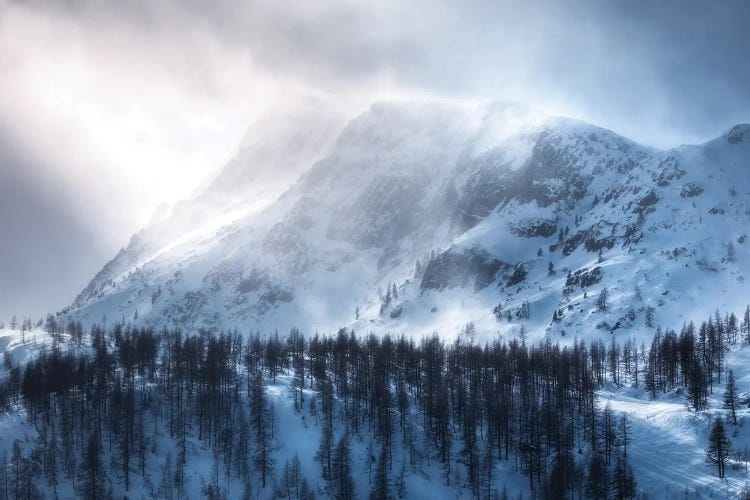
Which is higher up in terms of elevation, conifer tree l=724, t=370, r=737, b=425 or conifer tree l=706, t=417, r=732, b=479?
conifer tree l=724, t=370, r=737, b=425

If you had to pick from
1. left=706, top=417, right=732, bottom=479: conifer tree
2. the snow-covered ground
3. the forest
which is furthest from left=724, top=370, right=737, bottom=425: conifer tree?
left=706, top=417, right=732, bottom=479: conifer tree

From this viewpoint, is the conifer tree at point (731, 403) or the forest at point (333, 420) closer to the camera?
the forest at point (333, 420)

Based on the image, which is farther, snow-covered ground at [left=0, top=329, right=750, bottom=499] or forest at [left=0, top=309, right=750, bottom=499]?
forest at [left=0, top=309, right=750, bottom=499]

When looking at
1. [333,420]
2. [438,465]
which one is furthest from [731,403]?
[333,420]

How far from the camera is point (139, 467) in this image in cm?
13200

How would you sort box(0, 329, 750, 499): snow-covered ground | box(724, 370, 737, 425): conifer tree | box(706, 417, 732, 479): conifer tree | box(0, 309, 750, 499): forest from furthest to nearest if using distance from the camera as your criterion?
box(724, 370, 737, 425): conifer tree < box(0, 309, 750, 499): forest < box(0, 329, 750, 499): snow-covered ground < box(706, 417, 732, 479): conifer tree

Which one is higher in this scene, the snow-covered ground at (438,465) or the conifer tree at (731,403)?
the conifer tree at (731,403)

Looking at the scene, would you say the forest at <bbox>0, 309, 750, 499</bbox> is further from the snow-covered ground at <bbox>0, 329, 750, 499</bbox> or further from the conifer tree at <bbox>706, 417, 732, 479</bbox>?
the conifer tree at <bbox>706, 417, 732, 479</bbox>

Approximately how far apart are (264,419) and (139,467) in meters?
27.2

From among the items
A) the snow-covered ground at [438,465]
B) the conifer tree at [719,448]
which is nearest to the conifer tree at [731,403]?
the snow-covered ground at [438,465]

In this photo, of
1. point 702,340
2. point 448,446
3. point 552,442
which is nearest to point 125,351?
point 448,446

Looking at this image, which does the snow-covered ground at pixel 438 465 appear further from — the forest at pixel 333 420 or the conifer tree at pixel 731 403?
the conifer tree at pixel 731 403

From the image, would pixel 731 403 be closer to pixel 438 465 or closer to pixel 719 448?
pixel 719 448

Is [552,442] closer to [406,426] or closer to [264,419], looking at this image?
[406,426]
